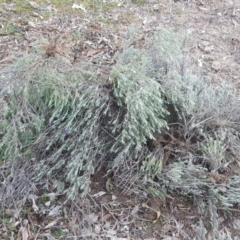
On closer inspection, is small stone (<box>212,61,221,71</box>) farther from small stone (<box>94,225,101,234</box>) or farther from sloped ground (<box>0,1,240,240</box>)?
small stone (<box>94,225,101,234</box>)

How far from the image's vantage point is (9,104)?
2582 mm

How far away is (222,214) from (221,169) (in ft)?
0.93

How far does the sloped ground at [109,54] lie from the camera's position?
99.0 inches

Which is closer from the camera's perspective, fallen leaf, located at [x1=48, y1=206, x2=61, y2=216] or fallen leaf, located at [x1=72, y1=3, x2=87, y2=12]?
fallen leaf, located at [x1=48, y1=206, x2=61, y2=216]

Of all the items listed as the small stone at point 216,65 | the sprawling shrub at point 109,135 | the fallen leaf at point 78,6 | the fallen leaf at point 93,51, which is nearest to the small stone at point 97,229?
the sprawling shrub at point 109,135

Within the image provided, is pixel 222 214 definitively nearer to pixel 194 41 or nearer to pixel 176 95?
pixel 176 95

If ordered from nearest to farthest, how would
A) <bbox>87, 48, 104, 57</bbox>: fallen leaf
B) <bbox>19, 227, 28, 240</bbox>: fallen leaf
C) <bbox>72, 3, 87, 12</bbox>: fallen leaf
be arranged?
<bbox>19, 227, 28, 240</bbox>: fallen leaf
<bbox>87, 48, 104, 57</bbox>: fallen leaf
<bbox>72, 3, 87, 12</bbox>: fallen leaf

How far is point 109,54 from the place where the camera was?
3.38 m

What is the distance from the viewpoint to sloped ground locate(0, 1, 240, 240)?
2.51 metres

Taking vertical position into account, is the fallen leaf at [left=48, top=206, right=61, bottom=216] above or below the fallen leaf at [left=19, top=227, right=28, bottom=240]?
above

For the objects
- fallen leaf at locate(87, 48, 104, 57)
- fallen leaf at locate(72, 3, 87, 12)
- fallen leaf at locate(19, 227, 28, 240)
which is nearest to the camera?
fallen leaf at locate(19, 227, 28, 240)

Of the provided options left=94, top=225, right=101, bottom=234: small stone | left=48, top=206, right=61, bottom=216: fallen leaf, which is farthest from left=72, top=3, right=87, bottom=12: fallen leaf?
left=94, top=225, right=101, bottom=234: small stone

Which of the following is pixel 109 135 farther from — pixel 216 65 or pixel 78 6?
pixel 78 6

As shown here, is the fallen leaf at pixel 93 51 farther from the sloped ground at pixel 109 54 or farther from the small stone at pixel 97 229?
the small stone at pixel 97 229
